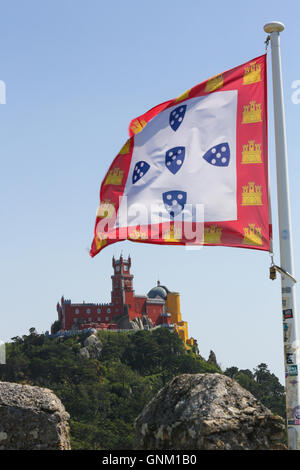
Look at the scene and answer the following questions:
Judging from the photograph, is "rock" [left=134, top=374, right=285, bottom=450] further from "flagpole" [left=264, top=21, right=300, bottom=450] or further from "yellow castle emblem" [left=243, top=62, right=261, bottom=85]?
"yellow castle emblem" [left=243, top=62, right=261, bottom=85]

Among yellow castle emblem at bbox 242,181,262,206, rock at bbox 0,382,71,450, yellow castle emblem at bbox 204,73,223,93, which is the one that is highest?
yellow castle emblem at bbox 204,73,223,93

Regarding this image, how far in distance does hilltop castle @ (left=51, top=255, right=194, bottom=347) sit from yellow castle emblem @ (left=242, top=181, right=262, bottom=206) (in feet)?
277

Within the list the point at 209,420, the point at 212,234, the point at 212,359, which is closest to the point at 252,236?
the point at 212,234

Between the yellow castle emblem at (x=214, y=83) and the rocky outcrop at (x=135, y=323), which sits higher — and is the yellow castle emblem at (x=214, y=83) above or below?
below

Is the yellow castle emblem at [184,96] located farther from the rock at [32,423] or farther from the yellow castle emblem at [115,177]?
the rock at [32,423]

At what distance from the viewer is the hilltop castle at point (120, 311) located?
308 ft

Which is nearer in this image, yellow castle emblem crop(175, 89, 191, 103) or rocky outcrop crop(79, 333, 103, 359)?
yellow castle emblem crop(175, 89, 191, 103)

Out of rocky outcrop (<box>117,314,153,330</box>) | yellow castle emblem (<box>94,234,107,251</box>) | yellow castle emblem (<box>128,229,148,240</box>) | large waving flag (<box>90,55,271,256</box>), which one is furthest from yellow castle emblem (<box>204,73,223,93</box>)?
rocky outcrop (<box>117,314,153,330</box>)

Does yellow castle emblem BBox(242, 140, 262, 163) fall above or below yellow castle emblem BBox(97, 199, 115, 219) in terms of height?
above

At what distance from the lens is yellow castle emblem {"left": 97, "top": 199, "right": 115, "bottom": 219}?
9.72m

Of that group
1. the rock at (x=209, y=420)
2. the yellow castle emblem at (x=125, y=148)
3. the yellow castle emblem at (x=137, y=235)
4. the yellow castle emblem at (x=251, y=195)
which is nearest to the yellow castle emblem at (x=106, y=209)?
the yellow castle emblem at (x=137, y=235)

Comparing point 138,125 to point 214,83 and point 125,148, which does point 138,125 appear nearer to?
point 125,148

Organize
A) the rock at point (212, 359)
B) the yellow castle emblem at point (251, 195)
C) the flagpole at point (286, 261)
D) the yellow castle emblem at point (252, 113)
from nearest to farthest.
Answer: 1. the flagpole at point (286, 261)
2. the yellow castle emblem at point (251, 195)
3. the yellow castle emblem at point (252, 113)
4. the rock at point (212, 359)

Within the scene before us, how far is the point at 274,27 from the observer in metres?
9.22
